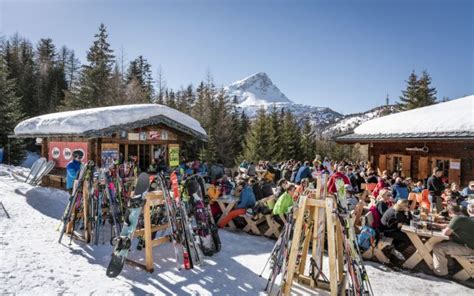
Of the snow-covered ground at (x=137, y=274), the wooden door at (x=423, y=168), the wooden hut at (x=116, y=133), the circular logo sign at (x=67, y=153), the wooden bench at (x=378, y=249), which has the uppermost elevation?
the wooden hut at (x=116, y=133)

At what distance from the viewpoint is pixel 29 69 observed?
4016 centimetres

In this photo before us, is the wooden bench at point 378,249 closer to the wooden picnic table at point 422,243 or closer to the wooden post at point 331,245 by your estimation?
the wooden picnic table at point 422,243

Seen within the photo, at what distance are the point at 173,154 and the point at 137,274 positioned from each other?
10.4 metres

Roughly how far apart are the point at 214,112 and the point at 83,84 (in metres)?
13.1

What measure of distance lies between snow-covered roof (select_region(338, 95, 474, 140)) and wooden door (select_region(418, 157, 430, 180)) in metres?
1.21

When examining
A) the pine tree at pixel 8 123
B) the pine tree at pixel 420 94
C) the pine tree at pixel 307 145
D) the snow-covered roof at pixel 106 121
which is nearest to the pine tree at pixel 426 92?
the pine tree at pixel 420 94

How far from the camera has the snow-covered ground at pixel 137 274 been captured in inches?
182

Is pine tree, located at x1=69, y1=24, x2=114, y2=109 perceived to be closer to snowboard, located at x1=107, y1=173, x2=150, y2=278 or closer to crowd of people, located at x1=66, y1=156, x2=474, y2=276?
crowd of people, located at x1=66, y1=156, x2=474, y2=276

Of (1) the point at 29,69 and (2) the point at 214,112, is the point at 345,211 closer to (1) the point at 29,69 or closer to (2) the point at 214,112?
(2) the point at 214,112

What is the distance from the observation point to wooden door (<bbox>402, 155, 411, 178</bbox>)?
522 inches

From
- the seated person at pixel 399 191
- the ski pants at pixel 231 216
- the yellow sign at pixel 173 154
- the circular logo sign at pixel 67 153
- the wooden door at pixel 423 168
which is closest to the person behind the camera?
the ski pants at pixel 231 216

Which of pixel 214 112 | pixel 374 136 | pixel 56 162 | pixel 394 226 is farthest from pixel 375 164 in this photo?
pixel 214 112

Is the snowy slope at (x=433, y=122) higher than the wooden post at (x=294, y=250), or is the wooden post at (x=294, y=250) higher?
the snowy slope at (x=433, y=122)

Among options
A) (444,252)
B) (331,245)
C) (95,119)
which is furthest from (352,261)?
(95,119)
